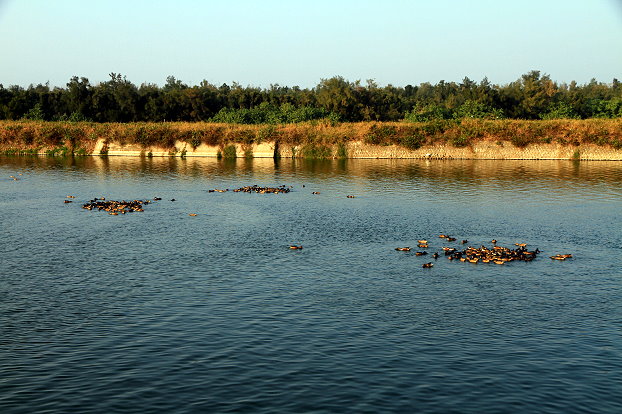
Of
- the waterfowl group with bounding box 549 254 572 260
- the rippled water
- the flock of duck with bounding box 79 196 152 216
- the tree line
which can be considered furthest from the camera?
the tree line

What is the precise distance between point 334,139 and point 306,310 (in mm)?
90556

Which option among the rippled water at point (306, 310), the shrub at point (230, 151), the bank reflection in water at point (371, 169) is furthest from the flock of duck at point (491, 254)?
the shrub at point (230, 151)

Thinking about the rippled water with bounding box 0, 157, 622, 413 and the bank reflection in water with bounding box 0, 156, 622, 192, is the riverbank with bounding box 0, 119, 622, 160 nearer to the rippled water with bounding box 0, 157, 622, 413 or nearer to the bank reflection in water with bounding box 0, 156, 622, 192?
the bank reflection in water with bounding box 0, 156, 622, 192

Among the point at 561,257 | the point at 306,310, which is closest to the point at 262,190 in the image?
the point at 561,257

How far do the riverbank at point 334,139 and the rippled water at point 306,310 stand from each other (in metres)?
52.0

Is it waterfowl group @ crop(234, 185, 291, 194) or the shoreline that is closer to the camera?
waterfowl group @ crop(234, 185, 291, 194)

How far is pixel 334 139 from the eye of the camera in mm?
118812

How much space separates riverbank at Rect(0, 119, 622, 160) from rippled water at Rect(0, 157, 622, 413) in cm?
5203

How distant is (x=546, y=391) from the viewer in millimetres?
21719

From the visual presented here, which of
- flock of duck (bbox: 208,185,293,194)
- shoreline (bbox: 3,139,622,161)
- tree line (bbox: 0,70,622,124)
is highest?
tree line (bbox: 0,70,622,124)

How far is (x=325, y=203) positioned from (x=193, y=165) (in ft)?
156

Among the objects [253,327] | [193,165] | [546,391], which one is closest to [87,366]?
[253,327]

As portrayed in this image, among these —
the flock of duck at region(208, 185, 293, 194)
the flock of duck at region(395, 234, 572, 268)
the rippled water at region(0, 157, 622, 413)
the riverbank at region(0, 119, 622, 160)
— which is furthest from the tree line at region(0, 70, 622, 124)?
the flock of duck at region(395, 234, 572, 268)

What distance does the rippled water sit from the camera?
21672mm
